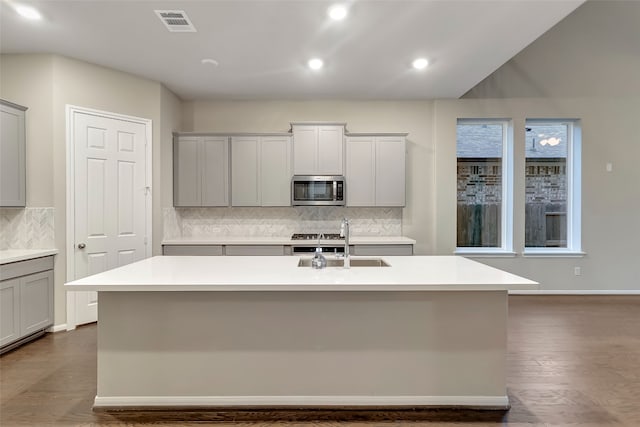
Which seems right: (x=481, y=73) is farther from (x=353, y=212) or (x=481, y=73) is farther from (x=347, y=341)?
(x=347, y=341)

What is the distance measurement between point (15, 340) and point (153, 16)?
3.05 m

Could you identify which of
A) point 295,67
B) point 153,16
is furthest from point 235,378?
point 295,67

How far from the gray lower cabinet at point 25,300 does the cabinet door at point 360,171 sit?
11.4ft

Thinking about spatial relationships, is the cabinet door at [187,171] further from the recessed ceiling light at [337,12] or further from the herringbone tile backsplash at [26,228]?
the recessed ceiling light at [337,12]

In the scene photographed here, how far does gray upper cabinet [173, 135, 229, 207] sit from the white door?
Result: 0.53 m

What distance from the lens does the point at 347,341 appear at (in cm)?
236

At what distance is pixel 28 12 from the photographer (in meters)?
2.92

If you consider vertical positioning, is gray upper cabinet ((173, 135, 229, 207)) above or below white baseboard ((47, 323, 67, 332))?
above

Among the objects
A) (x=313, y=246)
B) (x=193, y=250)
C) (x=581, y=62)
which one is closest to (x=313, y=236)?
(x=313, y=246)

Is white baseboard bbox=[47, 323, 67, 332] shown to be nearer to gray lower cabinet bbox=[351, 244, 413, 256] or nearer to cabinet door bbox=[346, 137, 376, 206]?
gray lower cabinet bbox=[351, 244, 413, 256]

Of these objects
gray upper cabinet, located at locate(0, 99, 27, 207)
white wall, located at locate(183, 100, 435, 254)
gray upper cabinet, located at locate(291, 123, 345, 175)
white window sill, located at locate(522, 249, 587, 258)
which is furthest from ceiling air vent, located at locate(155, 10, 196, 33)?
white window sill, located at locate(522, 249, 587, 258)

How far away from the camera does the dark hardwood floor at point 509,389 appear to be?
7.33ft

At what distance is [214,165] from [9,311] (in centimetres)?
261

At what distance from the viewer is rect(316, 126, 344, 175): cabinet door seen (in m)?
4.84
